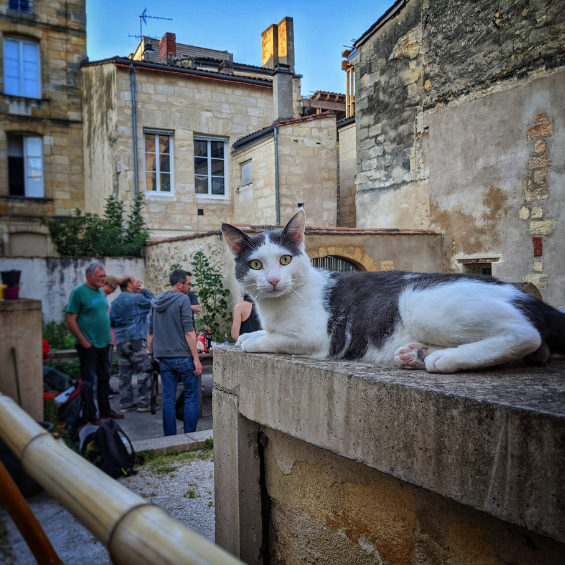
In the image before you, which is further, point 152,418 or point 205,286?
point 205,286

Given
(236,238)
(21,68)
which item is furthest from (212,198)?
(236,238)

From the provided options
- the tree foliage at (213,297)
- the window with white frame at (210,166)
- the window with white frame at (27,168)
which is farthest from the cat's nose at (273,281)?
the window with white frame at (27,168)

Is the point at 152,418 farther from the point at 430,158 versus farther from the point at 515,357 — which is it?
the point at 430,158

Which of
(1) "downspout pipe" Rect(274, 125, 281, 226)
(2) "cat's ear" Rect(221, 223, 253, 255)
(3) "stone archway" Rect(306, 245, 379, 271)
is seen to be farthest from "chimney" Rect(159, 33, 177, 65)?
(2) "cat's ear" Rect(221, 223, 253, 255)

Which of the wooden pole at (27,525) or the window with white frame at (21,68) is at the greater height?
the window with white frame at (21,68)

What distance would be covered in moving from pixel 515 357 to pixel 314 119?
12.8m

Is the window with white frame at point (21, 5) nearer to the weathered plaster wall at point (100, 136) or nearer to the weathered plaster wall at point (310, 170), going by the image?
the weathered plaster wall at point (100, 136)

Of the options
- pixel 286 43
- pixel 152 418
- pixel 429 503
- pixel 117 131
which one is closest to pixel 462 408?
pixel 429 503

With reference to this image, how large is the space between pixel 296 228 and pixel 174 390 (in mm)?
3457

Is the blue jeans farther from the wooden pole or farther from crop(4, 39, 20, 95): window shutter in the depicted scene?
crop(4, 39, 20, 95): window shutter

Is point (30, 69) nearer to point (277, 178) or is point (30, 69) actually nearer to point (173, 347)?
point (277, 178)

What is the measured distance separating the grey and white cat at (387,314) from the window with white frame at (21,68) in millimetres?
17167

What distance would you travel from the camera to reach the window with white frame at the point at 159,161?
47.7 feet

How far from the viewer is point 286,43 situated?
15312mm
